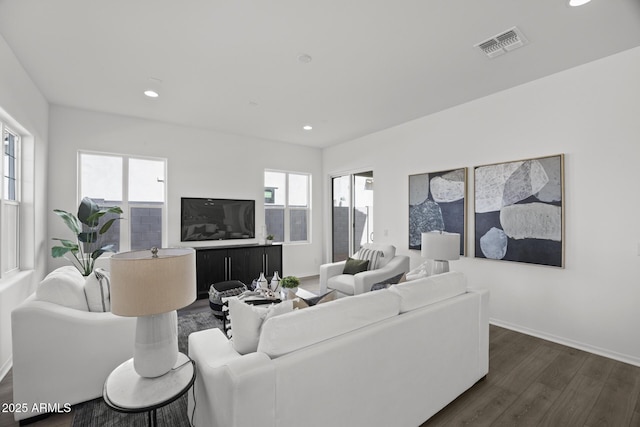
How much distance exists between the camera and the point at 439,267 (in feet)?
10.2

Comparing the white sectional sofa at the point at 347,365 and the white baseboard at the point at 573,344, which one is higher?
the white sectional sofa at the point at 347,365

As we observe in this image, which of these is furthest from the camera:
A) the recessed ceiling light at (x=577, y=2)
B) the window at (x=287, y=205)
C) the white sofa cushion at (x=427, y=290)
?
the window at (x=287, y=205)

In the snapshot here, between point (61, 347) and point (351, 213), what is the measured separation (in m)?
4.88

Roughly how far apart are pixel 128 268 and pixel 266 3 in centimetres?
200

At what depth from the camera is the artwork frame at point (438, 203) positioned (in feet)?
13.0

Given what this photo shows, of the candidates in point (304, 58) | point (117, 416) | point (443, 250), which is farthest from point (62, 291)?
point (443, 250)

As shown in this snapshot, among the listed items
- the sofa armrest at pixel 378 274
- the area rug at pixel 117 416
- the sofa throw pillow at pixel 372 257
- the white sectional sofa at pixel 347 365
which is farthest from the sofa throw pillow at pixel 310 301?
the sofa throw pillow at pixel 372 257

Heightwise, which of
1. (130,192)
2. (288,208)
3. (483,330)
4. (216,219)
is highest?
(130,192)

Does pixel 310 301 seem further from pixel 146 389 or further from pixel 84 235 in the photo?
pixel 84 235

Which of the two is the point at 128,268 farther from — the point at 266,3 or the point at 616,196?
the point at 616,196

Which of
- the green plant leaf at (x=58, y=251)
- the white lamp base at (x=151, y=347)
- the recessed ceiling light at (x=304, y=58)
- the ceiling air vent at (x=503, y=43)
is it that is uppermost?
the recessed ceiling light at (x=304, y=58)

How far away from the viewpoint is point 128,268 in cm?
135

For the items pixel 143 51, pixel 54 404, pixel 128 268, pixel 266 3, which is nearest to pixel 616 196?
pixel 266 3

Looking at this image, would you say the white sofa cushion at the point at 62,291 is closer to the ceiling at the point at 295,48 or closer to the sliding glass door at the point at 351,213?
the ceiling at the point at 295,48
